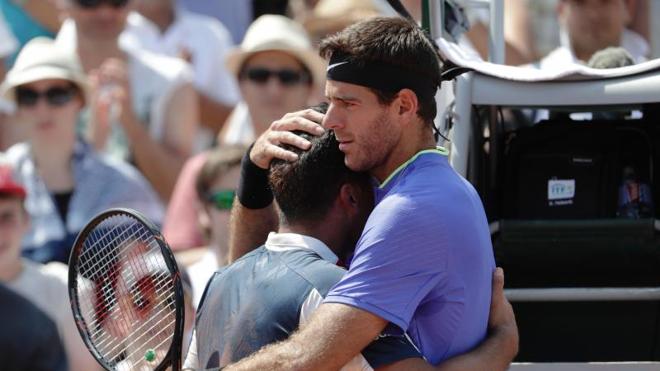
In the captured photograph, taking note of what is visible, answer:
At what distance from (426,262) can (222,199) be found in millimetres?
3536

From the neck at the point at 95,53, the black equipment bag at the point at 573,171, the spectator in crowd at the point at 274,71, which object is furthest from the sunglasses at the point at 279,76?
the black equipment bag at the point at 573,171

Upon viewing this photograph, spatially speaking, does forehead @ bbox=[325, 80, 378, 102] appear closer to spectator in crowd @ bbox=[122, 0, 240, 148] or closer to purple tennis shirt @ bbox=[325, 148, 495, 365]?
purple tennis shirt @ bbox=[325, 148, 495, 365]

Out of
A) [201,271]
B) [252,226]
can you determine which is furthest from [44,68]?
[252,226]

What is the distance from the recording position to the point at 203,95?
7793 mm

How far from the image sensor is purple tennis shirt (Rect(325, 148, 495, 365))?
323cm

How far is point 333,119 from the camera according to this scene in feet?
11.2

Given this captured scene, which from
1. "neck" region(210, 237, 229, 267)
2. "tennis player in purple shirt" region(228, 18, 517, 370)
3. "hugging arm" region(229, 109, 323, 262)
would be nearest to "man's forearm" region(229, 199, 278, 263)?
"hugging arm" region(229, 109, 323, 262)

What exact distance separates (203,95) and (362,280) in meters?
4.67

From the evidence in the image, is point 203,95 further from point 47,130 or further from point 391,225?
point 391,225

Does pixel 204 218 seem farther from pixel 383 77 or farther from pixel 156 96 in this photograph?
pixel 383 77

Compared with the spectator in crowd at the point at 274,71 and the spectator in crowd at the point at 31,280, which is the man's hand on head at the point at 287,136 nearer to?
the spectator in crowd at the point at 31,280

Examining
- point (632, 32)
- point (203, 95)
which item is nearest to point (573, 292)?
point (632, 32)

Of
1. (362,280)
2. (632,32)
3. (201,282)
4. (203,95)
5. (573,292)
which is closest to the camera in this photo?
(362,280)

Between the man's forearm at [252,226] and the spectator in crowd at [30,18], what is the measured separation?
3943 millimetres
